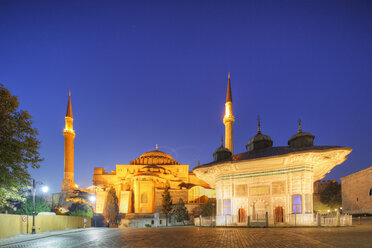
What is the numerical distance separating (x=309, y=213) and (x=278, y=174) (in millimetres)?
3582

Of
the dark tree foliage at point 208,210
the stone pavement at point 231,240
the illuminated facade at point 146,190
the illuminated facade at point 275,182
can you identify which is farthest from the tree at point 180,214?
the stone pavement at point 231,240

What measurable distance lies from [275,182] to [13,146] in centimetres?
1814

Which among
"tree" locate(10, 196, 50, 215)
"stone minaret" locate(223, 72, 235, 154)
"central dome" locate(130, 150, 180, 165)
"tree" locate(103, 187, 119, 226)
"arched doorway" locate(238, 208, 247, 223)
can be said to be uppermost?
"stone minaret" locate(223, 72, 235, 154)

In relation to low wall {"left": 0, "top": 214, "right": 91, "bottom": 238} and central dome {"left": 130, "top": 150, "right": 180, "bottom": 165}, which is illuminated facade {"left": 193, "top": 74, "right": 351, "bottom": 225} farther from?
Answer: central dome {"left": 130, "top": 150, "right": 180, "bottom": 165}

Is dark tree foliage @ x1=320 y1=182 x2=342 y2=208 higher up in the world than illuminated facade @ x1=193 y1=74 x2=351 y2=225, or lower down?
lower down

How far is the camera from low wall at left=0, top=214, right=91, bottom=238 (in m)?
16.9

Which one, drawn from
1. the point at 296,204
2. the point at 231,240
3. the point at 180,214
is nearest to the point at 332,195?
the point at 180,214

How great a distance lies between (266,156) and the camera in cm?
2369

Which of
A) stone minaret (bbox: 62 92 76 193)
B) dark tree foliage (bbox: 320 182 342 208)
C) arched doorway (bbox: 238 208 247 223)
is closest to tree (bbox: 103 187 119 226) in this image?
Result: stone minaret (bbox: 62 92 76 193)

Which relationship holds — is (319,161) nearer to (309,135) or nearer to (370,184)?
(309,135)

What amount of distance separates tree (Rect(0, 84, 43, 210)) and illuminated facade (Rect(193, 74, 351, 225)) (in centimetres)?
1520

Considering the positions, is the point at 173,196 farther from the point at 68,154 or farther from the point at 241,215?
the point at 241,215

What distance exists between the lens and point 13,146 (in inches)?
593

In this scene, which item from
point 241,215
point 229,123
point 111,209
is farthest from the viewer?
point 111,209
